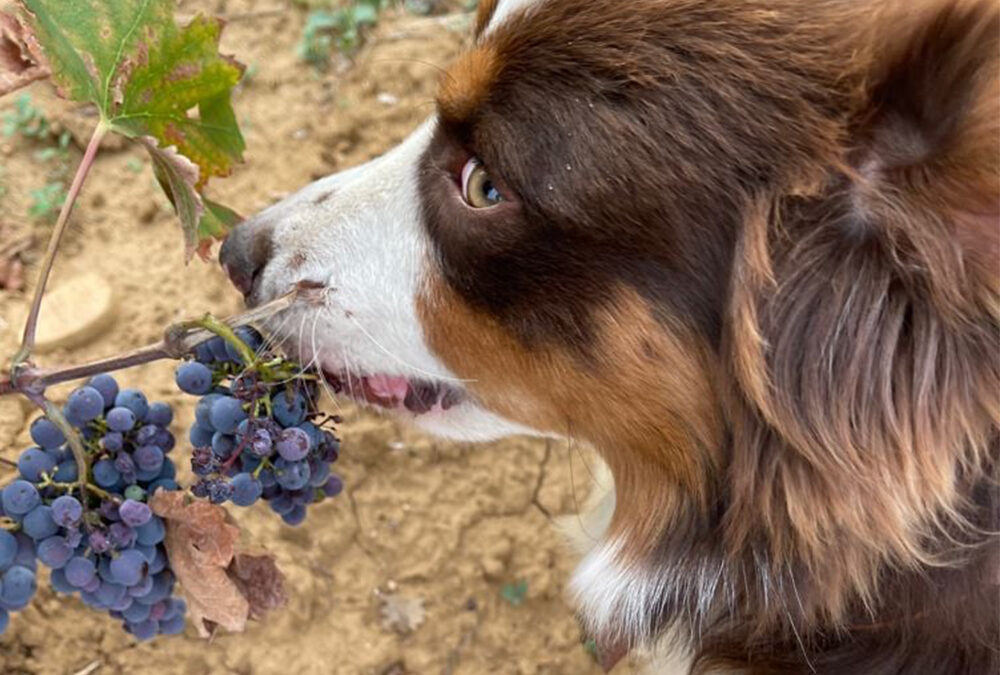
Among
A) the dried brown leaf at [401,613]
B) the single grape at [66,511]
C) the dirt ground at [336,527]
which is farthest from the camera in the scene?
the dried brown leaf at [401,613]

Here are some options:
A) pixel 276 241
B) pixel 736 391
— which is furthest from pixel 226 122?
pixel 736 391

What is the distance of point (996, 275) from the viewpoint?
1.31 metres

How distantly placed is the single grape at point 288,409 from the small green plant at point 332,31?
2.08m

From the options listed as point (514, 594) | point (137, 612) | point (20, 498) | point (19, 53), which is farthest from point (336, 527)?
point (19, 53)

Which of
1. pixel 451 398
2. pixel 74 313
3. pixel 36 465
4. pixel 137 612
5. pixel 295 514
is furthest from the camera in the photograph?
pixel 74 313

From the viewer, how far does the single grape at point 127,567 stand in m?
1.50

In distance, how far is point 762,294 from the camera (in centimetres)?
152

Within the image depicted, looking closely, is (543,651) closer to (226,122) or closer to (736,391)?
(736,391)

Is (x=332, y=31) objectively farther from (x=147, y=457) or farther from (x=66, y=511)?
(x=66, y=511)

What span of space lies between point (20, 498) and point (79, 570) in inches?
5.0

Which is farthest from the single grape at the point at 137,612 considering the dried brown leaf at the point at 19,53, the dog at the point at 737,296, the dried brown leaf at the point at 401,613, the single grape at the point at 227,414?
the dried brown leaf at the point at 401,613

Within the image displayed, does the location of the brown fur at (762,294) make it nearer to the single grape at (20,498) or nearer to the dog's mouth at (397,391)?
the dog's mouth at (397,391)

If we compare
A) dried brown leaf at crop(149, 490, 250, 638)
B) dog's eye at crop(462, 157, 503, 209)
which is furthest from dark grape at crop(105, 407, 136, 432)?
dog's eye at crop(462, 157, 503, 209)

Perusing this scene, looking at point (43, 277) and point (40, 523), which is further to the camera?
point (43, 277)
